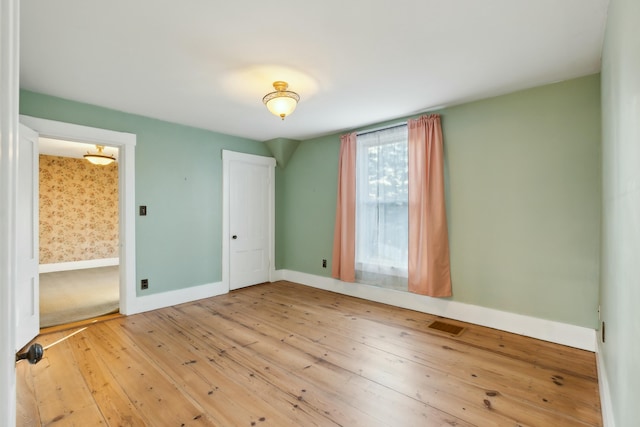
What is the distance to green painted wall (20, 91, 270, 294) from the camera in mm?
3600

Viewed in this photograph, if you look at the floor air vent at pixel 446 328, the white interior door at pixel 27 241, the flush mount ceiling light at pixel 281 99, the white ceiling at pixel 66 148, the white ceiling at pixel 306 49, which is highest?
the white ceiling at pixel 66 148

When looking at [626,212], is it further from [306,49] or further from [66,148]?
[66,148]

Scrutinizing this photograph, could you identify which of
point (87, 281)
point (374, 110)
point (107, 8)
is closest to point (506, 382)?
point (374, 110)

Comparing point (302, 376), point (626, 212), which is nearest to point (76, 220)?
point (302, 376)

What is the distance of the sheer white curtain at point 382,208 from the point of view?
376cm

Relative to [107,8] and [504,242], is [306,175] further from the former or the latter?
[107,8]

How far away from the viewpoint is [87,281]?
205 inches

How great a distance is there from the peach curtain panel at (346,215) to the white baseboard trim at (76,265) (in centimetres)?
573

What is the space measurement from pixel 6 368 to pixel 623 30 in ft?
7.85

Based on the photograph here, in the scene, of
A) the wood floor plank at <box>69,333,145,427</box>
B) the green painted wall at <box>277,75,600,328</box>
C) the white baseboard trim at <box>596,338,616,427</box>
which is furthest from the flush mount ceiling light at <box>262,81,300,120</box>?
the white baseboard trim at <box>596,338,616,427</box>

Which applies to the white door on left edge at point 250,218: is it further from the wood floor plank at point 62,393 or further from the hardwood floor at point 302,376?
the wood floor plank at point 62,393

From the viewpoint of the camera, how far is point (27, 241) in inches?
109

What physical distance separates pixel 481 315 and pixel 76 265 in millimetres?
7749

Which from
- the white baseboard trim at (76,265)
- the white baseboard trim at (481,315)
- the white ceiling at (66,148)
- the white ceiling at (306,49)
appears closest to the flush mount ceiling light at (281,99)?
the white ceiling at (306,49)
